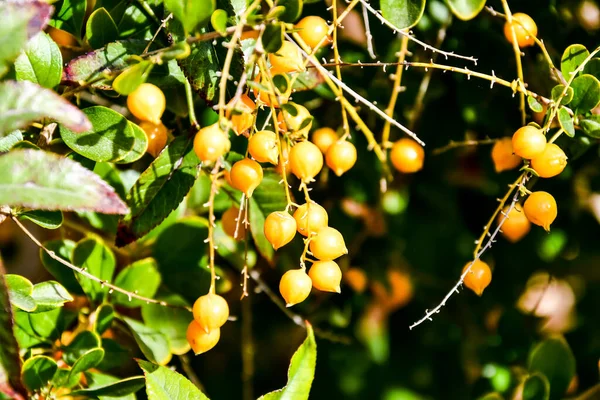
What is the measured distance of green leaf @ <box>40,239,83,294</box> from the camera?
2.65ft

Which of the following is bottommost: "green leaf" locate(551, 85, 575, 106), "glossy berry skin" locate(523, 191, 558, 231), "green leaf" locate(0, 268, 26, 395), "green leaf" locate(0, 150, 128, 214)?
"green leaf" locate(0, 268, 26, 395)

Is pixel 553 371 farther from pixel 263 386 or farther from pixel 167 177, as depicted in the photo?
pixel 263 386

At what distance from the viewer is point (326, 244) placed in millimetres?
628

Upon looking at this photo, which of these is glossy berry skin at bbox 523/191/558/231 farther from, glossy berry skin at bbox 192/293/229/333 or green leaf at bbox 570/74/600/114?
glossy berry skin at bbox 192/293/229/333

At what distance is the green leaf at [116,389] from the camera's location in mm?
675

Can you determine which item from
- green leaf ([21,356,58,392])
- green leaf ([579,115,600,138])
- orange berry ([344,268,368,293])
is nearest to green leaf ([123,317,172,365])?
green leaf ([21,356,58,392])

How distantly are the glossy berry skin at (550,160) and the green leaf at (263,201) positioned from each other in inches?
11.1

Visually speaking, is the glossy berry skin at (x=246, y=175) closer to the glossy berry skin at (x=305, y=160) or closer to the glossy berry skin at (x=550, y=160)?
the glossy berry skin at (x=305, y=160)

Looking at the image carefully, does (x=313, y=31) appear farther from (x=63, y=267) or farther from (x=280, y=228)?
(x=63, y=267)

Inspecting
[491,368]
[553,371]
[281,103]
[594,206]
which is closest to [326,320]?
[491,368]

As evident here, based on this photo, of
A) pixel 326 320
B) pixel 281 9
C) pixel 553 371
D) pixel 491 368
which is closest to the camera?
pixel 281 9

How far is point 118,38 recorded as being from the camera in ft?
2.33

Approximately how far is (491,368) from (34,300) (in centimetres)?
68

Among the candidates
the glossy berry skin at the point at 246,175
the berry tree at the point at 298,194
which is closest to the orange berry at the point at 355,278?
the berry tree at the point at 298,194
